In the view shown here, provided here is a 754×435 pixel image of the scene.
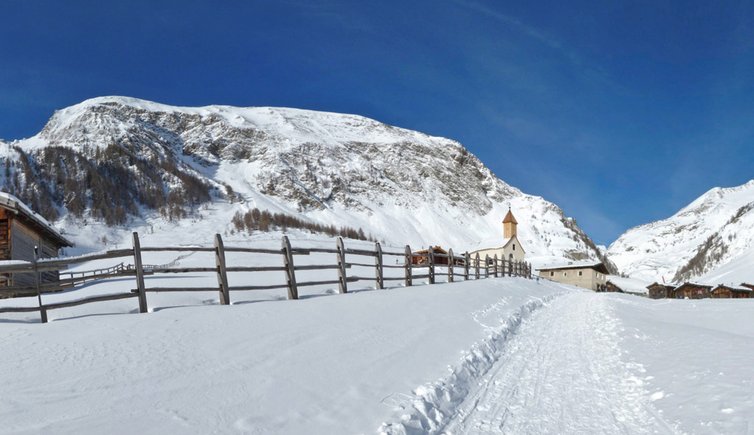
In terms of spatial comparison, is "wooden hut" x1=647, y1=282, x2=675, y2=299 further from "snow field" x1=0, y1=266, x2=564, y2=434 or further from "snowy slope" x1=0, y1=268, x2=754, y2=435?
"snow field" x1=0, y1=266, x2=564, y2=434

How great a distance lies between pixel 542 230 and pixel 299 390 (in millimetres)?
181818

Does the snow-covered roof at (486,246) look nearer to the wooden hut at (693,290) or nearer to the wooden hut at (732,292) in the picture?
the wooden hut at (693,290)

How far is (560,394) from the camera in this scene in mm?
6504

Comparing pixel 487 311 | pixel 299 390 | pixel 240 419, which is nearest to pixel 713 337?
pixel 487 311

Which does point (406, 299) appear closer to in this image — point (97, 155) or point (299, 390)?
point (299, 390)

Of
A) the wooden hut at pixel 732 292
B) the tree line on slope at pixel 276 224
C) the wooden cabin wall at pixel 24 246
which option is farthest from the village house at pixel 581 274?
the wooden cabin wall at pixel 24 246

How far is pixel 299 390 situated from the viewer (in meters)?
5.60

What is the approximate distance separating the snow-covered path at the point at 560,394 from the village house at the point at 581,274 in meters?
69.3

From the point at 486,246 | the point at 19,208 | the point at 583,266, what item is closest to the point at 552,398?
the point at 19,208

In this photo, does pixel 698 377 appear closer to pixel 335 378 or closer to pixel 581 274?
pixel 335 378

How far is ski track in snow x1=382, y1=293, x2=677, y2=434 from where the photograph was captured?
5320mm

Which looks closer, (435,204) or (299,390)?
(299,390)

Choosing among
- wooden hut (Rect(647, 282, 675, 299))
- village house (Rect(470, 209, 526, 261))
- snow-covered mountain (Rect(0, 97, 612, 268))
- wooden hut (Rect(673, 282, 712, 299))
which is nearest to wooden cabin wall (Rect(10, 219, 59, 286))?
village house (Rect(470, 209, 526, 261))

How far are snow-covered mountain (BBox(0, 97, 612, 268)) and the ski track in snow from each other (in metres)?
80.3
